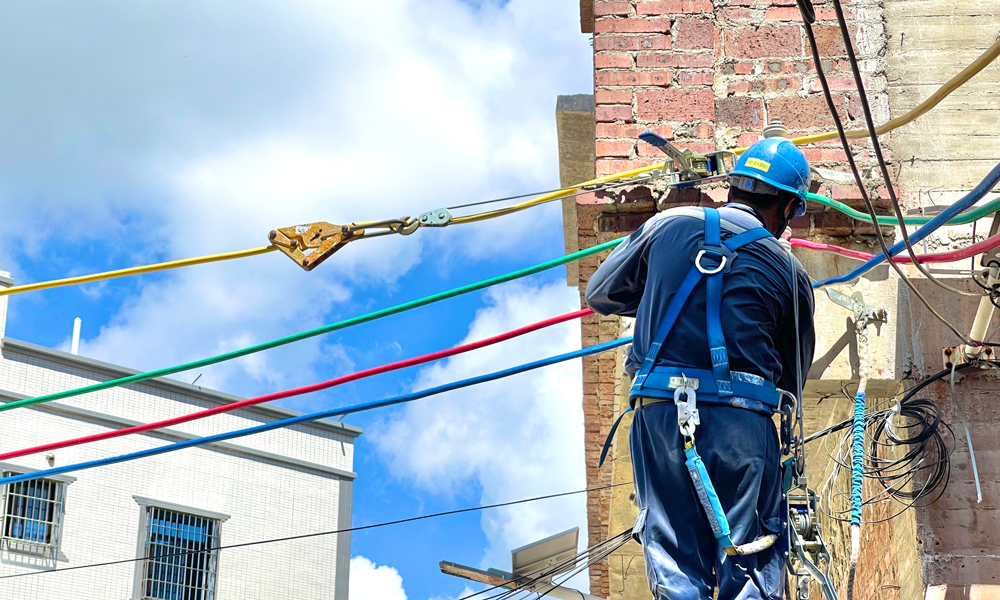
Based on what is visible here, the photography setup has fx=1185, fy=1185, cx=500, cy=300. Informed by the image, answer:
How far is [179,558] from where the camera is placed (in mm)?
21922

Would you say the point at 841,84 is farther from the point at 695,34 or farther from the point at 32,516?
the point at 32,516

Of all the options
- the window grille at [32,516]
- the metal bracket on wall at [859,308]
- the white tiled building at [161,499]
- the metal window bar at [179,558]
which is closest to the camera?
the metal bracket on wall at [859,308]

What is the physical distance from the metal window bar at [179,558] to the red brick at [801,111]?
17257 millimetres

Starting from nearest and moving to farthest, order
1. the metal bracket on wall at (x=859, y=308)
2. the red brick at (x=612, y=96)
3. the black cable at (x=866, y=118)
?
the black cable at (x=866, y=118), the metal bracket on wall at (x=859, y=308), the red brick at (x=612, y=96)

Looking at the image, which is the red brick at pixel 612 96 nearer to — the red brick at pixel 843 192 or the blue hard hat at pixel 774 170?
the red brick at pixel 843 192

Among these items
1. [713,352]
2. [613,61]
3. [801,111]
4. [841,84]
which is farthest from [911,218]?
[713,352]

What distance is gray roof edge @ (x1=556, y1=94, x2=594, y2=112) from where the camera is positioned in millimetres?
7883

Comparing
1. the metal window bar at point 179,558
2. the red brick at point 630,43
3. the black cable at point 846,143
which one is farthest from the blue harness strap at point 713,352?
the metal window bar at point 179,558

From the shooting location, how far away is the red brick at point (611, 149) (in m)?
6.36

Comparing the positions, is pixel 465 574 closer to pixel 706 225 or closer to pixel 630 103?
pixel 630 103

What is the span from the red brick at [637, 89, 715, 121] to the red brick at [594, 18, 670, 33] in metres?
0.39

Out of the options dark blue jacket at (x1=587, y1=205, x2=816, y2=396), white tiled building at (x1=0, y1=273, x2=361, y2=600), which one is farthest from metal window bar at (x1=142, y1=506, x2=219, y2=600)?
dark blue jacket at (x1=587, y1=205, x2=816, y2=396)

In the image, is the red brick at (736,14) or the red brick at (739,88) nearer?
the red brick at (739,88)

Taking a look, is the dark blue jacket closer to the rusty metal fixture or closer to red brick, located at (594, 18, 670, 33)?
the rusty metal fixture
